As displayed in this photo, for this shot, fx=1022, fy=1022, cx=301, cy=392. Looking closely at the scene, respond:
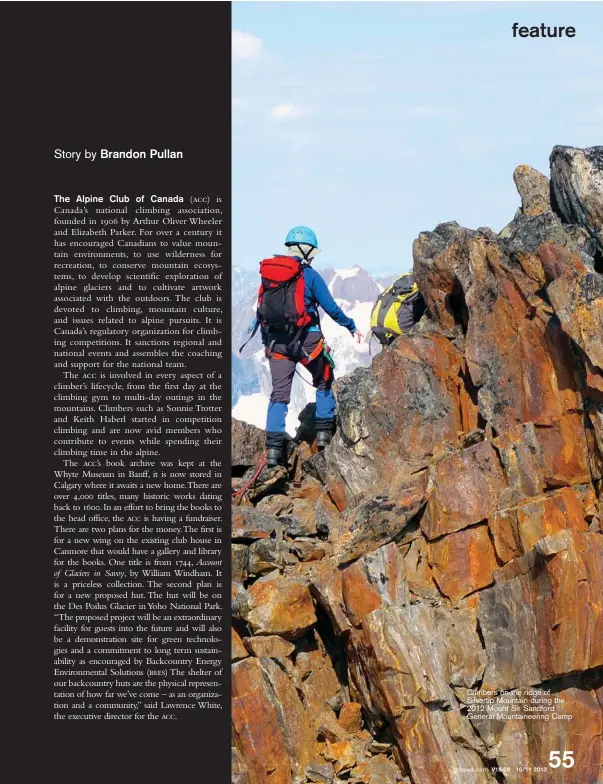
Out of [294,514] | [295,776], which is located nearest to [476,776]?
[295,776]

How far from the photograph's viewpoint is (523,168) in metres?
24.2

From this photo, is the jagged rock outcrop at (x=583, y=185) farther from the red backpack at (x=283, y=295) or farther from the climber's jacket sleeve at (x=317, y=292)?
the red backpack at (x=283, y=295)

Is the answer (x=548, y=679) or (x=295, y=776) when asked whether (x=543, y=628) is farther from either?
(x=295, y=776)

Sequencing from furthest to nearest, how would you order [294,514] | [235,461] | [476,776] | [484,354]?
[235,461]
[294,514]
[484,354]
[476,776]

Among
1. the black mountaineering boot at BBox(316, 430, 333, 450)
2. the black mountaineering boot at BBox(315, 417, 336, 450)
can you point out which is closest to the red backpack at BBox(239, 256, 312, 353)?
the black mountaineering boot at BBox(315, 417, 336, 450)

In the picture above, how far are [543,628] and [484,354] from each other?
6171 millimetres

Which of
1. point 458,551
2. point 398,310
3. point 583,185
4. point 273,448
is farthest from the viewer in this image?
point 398,310

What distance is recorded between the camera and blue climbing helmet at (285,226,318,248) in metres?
24.2

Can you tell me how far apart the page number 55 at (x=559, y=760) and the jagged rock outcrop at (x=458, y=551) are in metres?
0.11

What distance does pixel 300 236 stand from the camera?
24.2 meters

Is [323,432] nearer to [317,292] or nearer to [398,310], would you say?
[317,292]

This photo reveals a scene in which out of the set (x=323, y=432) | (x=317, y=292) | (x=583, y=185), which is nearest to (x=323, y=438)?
(x=323, y=432)

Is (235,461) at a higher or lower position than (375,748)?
higher

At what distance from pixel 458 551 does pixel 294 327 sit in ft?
23.0
